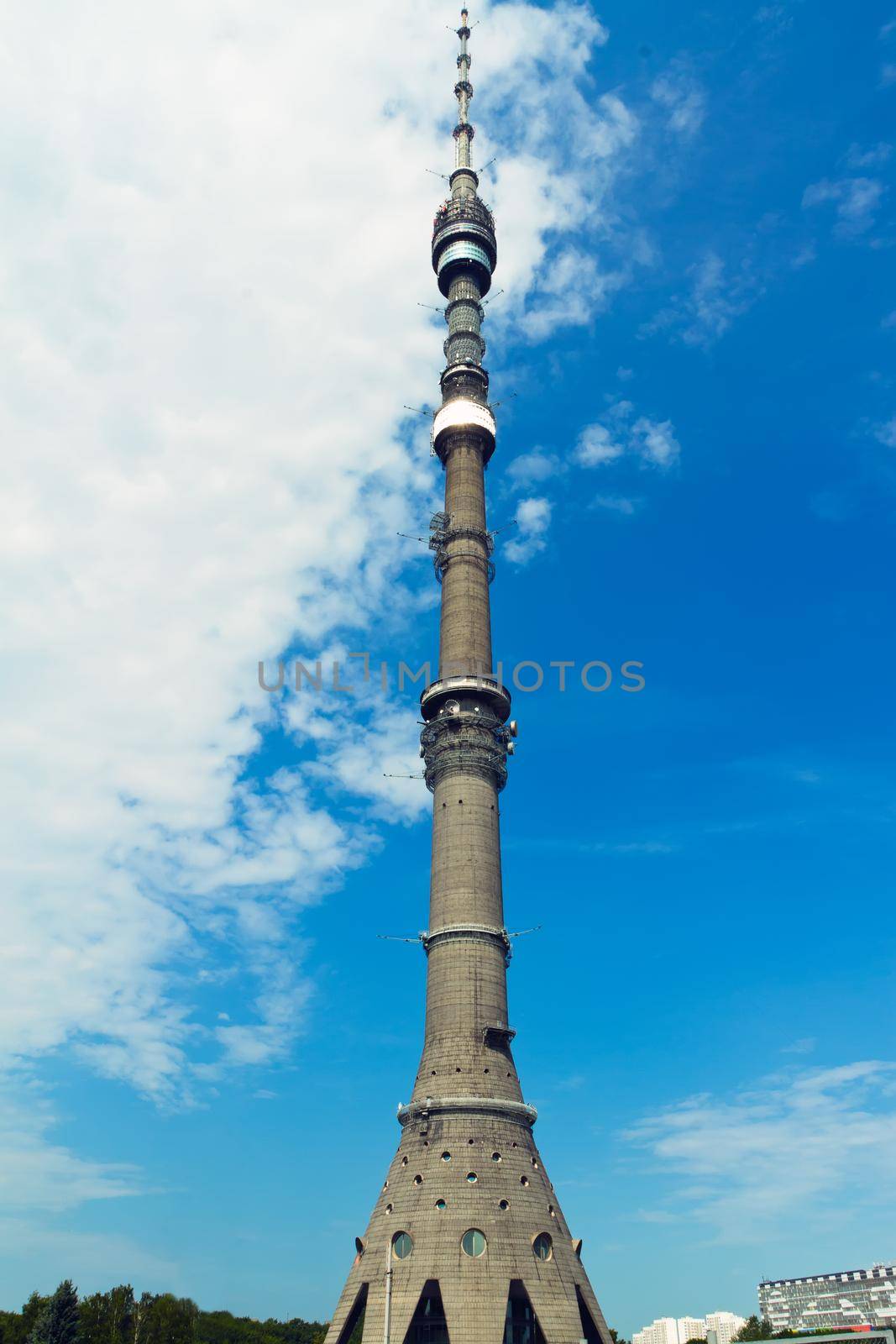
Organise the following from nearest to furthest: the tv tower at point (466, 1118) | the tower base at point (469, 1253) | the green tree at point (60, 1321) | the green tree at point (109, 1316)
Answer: the tower base at point (469, 1253), the tv tower at point (466, 1118), the green tree at point (60, 1321), the green tree at point (109, 1316)

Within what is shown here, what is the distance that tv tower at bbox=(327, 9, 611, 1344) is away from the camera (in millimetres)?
62219

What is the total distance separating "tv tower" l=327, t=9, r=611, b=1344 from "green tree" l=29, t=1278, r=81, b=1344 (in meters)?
35.9

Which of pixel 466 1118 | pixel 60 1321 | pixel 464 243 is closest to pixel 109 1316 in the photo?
pixel 60 1321

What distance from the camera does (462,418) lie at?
97625 millimetres

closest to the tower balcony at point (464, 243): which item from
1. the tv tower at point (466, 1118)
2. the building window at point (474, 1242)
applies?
the tv tower at point (466, 1118)

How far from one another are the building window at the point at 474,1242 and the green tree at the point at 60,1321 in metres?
47.6

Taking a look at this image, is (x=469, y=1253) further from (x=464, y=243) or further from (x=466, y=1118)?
(x=464, y=243)

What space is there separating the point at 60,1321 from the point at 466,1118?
48380mm

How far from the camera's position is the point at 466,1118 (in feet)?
222

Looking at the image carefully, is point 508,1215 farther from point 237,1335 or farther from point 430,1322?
point 237,1335

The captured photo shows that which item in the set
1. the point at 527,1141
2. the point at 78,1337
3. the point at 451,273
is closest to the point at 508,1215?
the point at 527,1141

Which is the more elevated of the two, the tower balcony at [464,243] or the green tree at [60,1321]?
the tower balcony at [464,243]

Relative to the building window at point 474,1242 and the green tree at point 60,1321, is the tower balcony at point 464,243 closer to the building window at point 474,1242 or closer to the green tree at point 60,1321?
the building window at point 474,1242

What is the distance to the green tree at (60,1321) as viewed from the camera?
3391 inches
